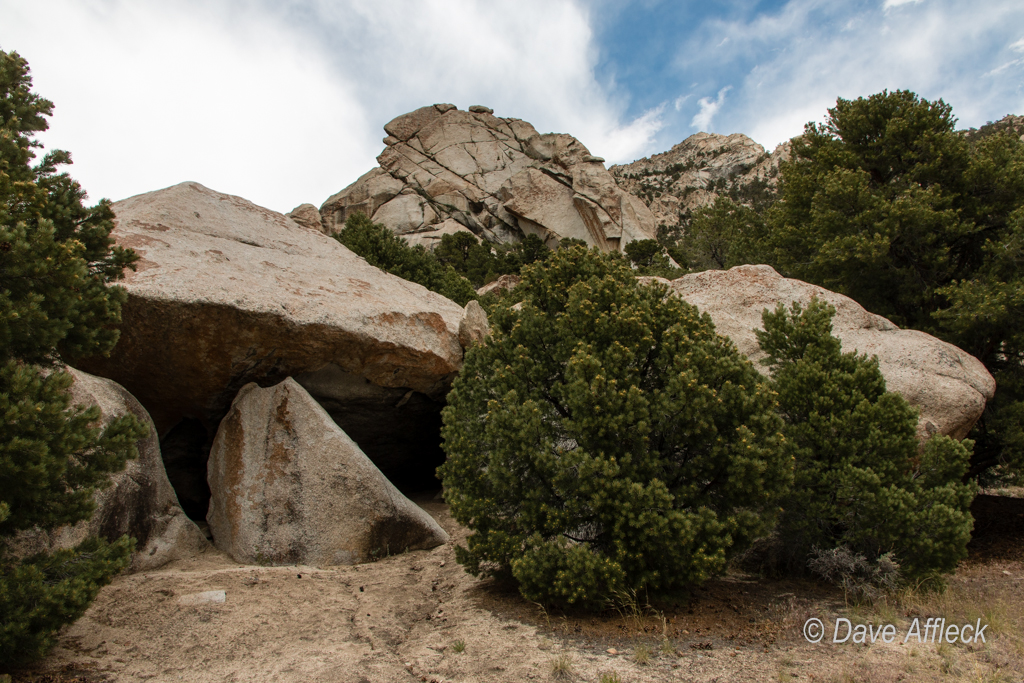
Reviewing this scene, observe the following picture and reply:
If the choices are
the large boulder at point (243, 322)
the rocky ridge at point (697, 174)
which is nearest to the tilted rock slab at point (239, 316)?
the large boulder at point (243, 322)

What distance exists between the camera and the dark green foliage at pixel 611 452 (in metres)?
5.73

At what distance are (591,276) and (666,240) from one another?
53619 mm

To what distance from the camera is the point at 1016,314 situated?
11.7 m

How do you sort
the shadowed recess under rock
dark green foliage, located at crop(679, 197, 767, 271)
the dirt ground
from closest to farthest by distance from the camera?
the dirt ground
the shadowed recess under rock
dark green foliage, located at crop(679, 197, 767, 271)

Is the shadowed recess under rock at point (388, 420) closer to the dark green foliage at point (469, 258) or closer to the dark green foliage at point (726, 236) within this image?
the dark green foliage at point (726, 236)

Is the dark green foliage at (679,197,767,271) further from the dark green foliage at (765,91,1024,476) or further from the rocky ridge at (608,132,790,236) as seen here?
the rocky ridge at (608,132,790,236)

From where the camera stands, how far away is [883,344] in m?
10.3

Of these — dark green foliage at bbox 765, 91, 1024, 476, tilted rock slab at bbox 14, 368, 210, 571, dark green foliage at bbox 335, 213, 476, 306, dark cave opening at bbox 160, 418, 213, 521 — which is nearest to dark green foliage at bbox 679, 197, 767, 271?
dark green foliage at bbox 765, 91, 1024, 476

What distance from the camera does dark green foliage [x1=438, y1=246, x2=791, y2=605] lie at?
5.73 metres

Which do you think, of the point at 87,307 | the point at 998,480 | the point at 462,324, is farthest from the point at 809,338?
the point at 87,307

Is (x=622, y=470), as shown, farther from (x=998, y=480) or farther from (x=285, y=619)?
(x=998, y=480)

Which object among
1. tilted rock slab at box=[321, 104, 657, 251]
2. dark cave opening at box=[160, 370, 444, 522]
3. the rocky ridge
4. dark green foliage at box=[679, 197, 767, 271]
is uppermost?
the rocky ridge

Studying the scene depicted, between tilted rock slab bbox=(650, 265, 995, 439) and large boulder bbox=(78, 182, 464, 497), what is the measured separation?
477 cm

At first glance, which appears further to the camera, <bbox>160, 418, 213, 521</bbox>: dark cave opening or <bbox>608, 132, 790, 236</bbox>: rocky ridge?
<bbox>608, 132, 790, 236</bbox>: rocky ridge
